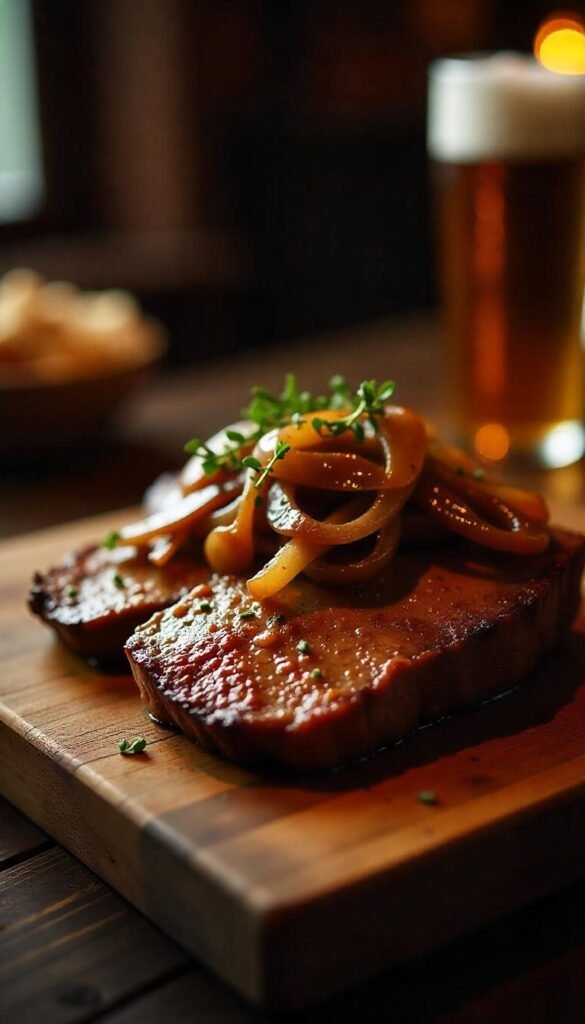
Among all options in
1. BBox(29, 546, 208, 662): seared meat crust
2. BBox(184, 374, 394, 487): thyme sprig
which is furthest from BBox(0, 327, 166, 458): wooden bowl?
BBox(184, 374, 394, 487): thyme sprig

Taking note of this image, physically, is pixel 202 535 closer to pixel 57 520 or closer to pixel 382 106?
pixel 57 520

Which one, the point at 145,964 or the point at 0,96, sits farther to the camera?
the point at 0,96

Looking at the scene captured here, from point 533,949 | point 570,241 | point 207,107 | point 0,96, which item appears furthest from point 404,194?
point 533,949

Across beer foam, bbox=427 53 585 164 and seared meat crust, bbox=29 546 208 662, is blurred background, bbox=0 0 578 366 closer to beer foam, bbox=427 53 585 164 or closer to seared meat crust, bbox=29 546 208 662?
beer foam, bbox=427 53 585 164

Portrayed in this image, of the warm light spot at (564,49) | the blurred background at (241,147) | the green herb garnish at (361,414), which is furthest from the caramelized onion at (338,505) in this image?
the blurred background at (241,147)

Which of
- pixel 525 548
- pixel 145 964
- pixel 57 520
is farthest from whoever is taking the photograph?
pixel 57 520

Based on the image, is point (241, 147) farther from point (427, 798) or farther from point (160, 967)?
point (160, 967)
